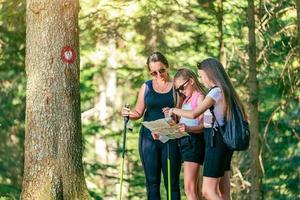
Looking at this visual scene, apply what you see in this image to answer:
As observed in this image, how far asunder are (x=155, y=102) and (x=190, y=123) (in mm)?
503

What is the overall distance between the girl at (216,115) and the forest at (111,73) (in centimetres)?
152

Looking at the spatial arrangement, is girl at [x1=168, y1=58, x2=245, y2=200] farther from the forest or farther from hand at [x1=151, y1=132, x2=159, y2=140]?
the forest

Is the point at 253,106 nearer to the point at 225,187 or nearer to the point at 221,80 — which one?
the point at 225,187

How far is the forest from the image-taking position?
8141mm

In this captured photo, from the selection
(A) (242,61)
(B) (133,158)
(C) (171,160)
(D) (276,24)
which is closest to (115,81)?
(B) (133,158)

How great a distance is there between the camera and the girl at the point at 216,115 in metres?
7.36

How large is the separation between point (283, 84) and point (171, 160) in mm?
5617

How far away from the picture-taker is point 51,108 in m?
8.11

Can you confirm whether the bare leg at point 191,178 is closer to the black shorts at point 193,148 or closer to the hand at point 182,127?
the black shorts at point 193,148

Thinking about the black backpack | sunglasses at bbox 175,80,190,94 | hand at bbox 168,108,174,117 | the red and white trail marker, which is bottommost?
the black backpack

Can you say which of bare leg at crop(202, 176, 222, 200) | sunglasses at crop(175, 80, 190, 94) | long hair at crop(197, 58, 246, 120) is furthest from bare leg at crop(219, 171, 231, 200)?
sunglasses at crop(175, 80, 190, 94)

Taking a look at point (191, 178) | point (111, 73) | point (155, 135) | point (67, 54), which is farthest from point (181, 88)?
point (111, 73)

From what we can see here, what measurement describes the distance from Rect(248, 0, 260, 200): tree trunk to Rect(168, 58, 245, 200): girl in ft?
18.0

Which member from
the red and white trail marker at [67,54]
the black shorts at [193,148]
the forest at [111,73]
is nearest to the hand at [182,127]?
the black shorts at [193,148]
